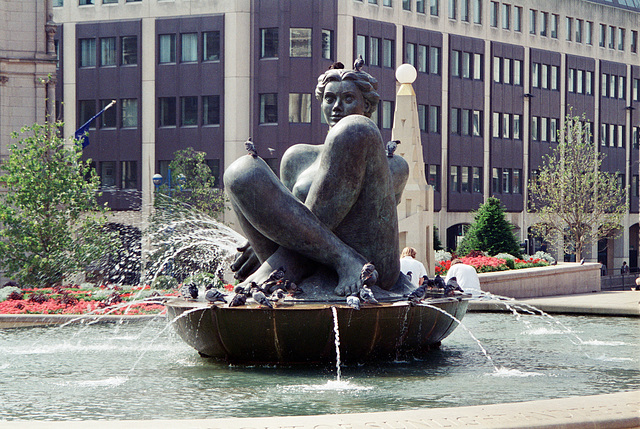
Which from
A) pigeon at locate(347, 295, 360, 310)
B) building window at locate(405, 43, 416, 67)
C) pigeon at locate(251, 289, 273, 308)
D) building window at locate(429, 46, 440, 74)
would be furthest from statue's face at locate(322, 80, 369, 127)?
building window at locate(429, 46, 440, 74)

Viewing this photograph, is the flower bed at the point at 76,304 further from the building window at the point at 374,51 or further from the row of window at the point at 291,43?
the building window at the point at 374,51

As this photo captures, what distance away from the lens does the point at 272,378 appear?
33.9 feet

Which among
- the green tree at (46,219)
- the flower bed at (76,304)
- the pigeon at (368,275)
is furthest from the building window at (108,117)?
the pigeon at (368,275)

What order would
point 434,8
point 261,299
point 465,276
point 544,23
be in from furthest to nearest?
point 544,23 < point 434,8 < point 465,276 < point 261,299

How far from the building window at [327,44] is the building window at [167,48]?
26.9 feet

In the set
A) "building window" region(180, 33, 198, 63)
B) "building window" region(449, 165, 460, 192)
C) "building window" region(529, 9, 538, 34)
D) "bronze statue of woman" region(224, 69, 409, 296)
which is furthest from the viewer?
"building window" region(529, 9, 538, 34)

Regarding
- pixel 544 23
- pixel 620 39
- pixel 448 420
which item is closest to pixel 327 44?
pixel 544 23

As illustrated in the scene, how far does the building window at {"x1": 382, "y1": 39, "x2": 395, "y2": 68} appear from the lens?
203 ft

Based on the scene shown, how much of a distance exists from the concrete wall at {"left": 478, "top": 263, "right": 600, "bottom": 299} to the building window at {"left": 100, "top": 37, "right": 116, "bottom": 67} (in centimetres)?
3441

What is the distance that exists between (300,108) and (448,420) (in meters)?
51.3

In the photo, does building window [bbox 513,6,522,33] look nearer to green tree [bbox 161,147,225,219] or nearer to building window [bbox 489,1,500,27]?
building window [bbox 489,1,500,27]

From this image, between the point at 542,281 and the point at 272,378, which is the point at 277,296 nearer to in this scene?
the point at 272,378

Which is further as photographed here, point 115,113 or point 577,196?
point 115,113

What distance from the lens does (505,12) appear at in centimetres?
7106
